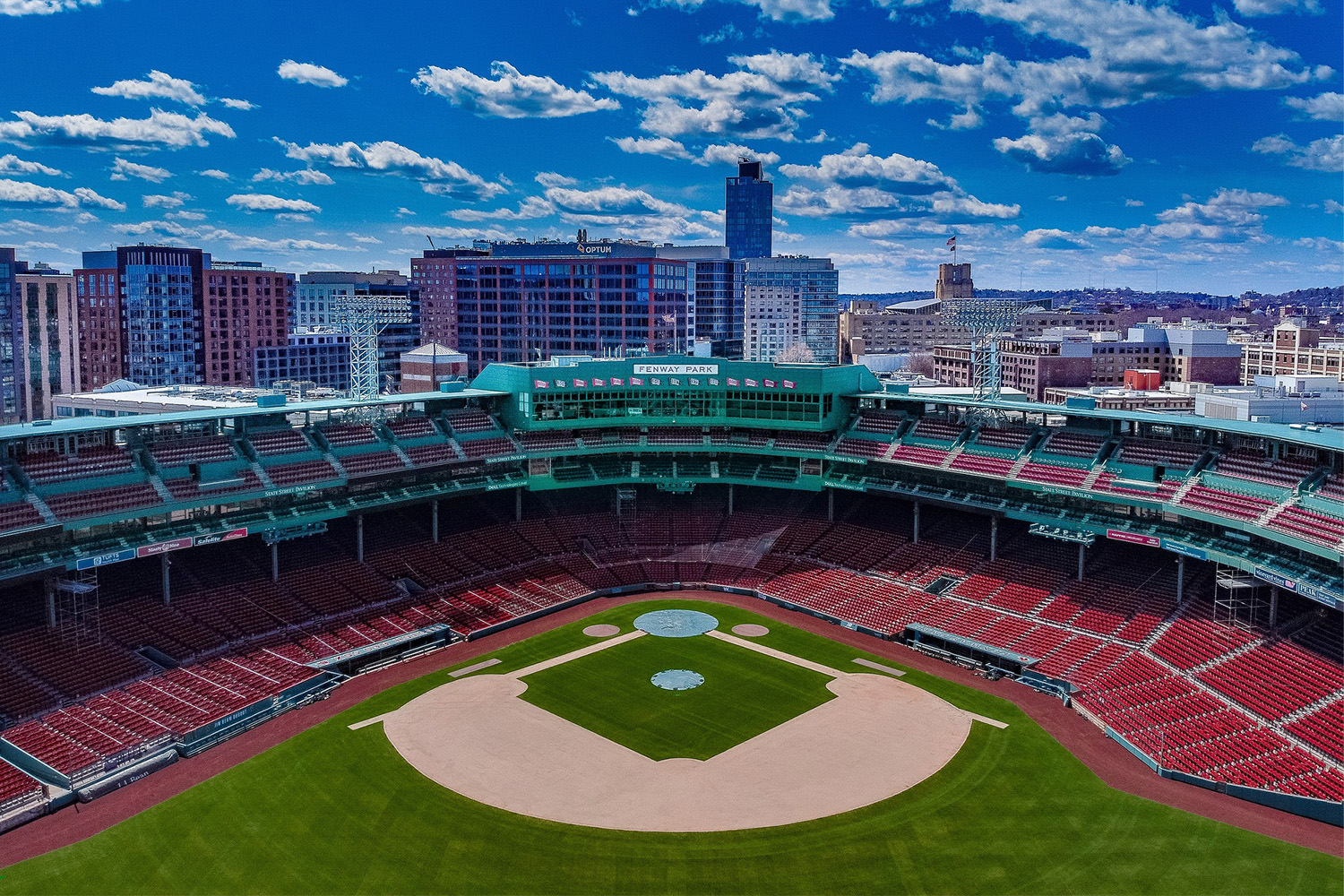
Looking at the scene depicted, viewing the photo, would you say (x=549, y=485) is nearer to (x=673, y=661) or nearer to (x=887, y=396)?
(x=673, y=661)

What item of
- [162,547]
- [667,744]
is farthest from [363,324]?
[667,744]

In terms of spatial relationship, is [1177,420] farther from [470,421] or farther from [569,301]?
[569,301]

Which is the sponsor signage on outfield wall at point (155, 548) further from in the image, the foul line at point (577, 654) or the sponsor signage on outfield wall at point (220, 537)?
the foul line at point (577, 654)

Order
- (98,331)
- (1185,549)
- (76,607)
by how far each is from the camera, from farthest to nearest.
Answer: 1. (98,331)
2. (1185,549)
3. (76,607)

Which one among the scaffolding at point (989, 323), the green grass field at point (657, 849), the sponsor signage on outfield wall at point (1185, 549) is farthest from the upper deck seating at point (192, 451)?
the sponsor signage on outfield wall at point (1185, 549)

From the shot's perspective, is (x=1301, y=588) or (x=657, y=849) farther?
(x=1301, y=588)

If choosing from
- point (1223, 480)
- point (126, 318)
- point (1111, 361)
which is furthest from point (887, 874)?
point (126, 318)

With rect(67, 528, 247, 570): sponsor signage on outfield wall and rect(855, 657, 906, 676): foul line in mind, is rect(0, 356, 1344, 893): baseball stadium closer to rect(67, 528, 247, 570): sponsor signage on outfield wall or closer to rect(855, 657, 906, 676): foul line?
rect(67, 528, 247, 570): sponsor signage on outfield wall
